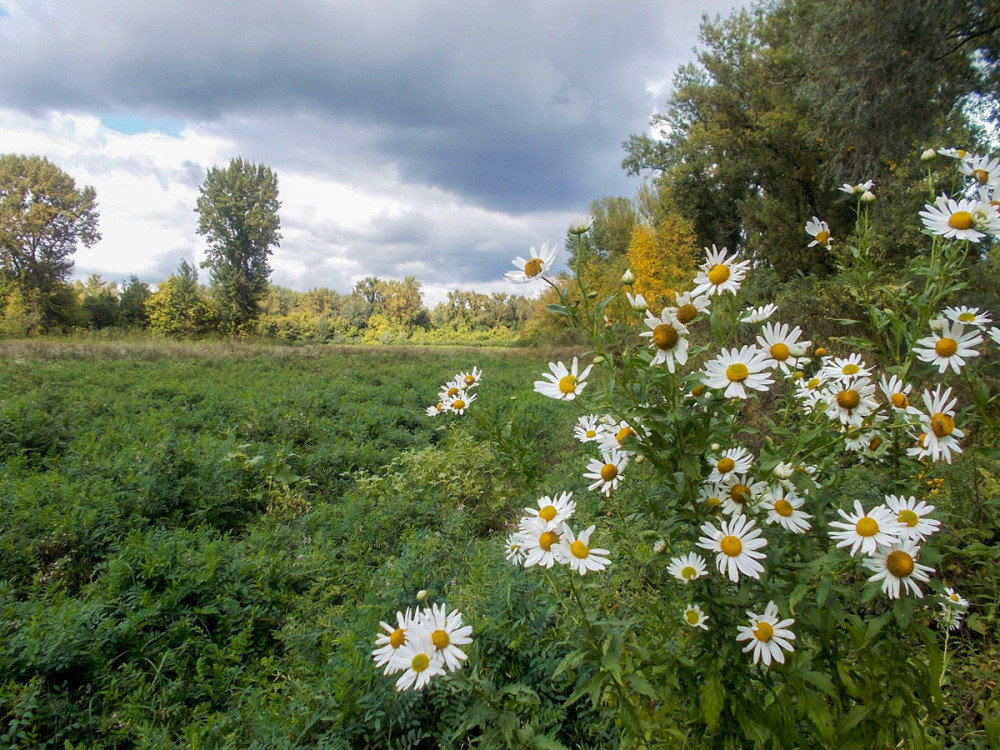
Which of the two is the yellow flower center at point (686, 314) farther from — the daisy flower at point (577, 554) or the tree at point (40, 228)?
the tree at point (40, 228)

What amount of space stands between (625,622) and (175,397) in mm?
7508

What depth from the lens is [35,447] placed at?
4.54 metres

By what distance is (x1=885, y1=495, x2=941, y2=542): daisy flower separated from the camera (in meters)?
0.95

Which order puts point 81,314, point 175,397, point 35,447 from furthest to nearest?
point 81,314
point 175,397
point 35,447

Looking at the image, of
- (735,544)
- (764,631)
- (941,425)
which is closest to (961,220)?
(941,425)

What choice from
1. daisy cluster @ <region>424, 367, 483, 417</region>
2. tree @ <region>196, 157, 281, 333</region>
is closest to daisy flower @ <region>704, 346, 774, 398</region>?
daisy cluster @ <region>424, 367, 483, 417</region>

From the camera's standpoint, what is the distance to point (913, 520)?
38.5 inches

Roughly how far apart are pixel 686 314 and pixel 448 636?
0.84 meters

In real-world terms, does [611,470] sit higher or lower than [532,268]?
lower

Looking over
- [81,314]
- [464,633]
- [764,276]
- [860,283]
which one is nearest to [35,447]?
[464,633]

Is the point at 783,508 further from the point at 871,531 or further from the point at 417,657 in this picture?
the point at 417,657

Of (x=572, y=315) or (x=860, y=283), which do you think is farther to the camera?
(x=860, y=283)

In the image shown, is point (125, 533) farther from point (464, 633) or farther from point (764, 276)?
point (764, 276)

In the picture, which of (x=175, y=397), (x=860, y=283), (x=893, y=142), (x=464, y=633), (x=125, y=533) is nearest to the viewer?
(x=464, y=633)
